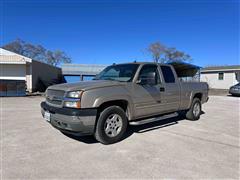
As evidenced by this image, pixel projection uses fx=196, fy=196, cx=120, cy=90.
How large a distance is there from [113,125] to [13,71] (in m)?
19.0

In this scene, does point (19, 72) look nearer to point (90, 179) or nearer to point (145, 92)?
point (145, 92)

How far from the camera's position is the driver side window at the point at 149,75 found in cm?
498

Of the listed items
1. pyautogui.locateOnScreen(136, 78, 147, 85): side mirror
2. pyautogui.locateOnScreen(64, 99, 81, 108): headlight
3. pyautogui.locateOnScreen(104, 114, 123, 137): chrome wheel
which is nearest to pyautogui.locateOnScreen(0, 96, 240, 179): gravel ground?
pyautogui.locateOnScreen(104, 114, 123, 137): chrome wheel

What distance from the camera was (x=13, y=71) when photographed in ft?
65.7

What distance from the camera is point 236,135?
5.34 m

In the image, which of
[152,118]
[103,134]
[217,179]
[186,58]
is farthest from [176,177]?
[186,58]

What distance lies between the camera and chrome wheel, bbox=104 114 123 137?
4.43 meters

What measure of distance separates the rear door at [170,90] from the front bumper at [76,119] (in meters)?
2.40

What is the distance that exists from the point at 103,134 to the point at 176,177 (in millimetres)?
1805

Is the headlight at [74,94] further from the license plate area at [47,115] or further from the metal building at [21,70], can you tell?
the metal building at [21,70]

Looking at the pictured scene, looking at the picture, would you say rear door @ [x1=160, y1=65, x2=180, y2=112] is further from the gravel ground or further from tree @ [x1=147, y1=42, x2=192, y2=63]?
tree @ [x1=147, y1=42, x2=192, y2=63]

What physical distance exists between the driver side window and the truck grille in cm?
197

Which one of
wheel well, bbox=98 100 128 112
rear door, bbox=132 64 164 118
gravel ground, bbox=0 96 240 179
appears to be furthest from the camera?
rear door, bbox=132 64 164 118

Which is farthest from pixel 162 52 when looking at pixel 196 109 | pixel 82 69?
pixel 196 109
